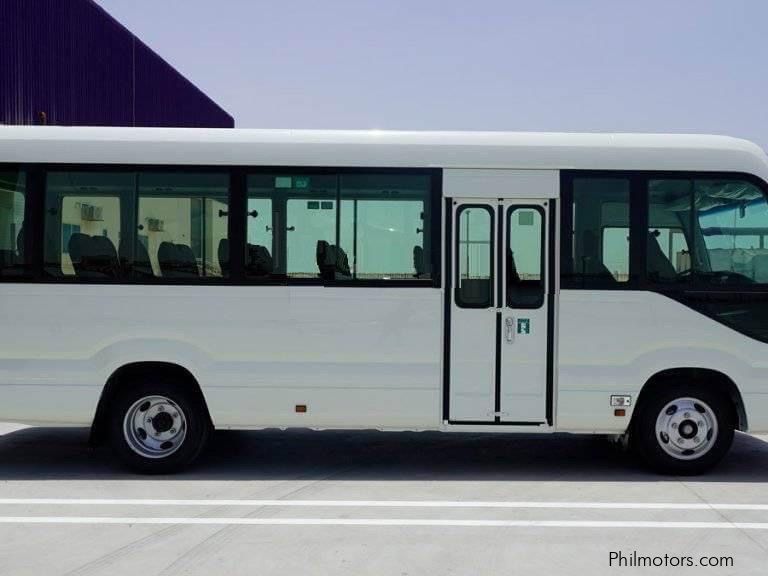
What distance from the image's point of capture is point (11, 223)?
8023mm

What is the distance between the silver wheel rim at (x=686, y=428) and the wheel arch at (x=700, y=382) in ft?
0.61

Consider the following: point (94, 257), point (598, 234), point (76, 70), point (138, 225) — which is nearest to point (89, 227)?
point (94, 257)

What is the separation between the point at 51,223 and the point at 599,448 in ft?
19.8

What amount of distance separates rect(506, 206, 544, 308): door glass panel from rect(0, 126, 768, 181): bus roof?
0.47 m

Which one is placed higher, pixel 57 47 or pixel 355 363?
pixel 57 47
